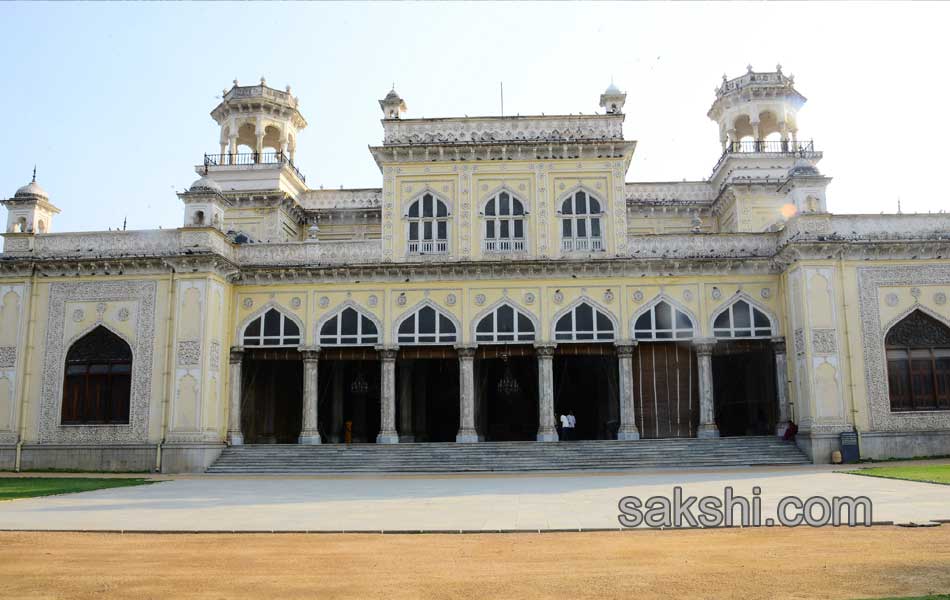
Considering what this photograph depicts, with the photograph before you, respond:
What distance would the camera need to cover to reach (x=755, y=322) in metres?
30.6

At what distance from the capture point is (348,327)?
31.3 metres

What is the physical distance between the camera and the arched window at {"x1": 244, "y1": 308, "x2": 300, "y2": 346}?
31.2 meters

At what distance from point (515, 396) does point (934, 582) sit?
29154 mm

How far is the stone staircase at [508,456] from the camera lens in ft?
89.5

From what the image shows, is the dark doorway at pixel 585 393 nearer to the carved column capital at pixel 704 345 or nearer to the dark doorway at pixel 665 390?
the dark doorway at pixel 665 390

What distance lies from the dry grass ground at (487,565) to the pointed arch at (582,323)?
18.9 metres

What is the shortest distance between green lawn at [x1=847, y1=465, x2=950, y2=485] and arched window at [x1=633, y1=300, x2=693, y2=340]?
8.80m

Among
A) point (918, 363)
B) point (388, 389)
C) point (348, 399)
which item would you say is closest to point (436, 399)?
point (348, 399)

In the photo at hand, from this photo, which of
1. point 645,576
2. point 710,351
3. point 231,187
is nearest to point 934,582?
point 645,576

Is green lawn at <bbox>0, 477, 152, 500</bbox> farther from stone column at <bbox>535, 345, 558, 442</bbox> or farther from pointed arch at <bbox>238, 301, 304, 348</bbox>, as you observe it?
stone column at <bbox>535, 345, 558, 442</bbox>

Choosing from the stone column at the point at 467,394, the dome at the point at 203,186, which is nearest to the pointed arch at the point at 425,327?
the stone column at the point at 467,394

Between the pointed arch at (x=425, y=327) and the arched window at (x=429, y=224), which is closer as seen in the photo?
the pointed arch at (x=425, y=327)

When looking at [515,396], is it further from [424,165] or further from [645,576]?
[645,576]

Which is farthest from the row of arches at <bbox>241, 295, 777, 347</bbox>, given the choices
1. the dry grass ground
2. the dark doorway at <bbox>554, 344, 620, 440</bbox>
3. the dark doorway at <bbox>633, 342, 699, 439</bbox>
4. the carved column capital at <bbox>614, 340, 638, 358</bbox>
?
the dry grass ground
